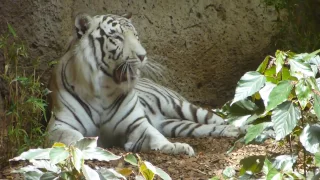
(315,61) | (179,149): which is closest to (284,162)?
(315,61)

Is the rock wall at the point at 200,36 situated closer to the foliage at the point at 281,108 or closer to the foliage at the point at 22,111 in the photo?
the foliage at the point at 22,111

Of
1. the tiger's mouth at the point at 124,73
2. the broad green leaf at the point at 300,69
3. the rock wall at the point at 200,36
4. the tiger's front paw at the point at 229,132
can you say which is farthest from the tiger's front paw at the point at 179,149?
the broad green leaf at the point at 300,69

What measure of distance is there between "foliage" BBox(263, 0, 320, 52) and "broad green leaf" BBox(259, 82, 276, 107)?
123 inches

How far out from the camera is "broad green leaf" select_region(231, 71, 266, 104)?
3.35m

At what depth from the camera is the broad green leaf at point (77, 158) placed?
3072 mm

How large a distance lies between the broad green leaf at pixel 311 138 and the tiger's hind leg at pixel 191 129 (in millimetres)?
2470

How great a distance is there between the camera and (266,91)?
11.1 feet

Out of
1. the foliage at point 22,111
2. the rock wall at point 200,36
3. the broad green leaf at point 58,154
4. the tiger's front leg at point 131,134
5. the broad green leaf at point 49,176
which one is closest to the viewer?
the broad green leaf at point 58,154

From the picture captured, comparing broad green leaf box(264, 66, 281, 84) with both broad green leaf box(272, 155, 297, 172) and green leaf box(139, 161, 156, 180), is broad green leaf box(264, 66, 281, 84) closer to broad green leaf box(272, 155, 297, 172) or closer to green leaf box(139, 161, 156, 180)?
broad green leaf box(272, 155, 297, 172)

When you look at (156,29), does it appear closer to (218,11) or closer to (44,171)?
(218,11)

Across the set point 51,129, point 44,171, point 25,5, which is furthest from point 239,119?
point 25,5

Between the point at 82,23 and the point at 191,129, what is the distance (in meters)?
1.25

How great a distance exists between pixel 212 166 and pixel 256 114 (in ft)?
3.82

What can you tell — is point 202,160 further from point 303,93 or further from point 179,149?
point 303,93
